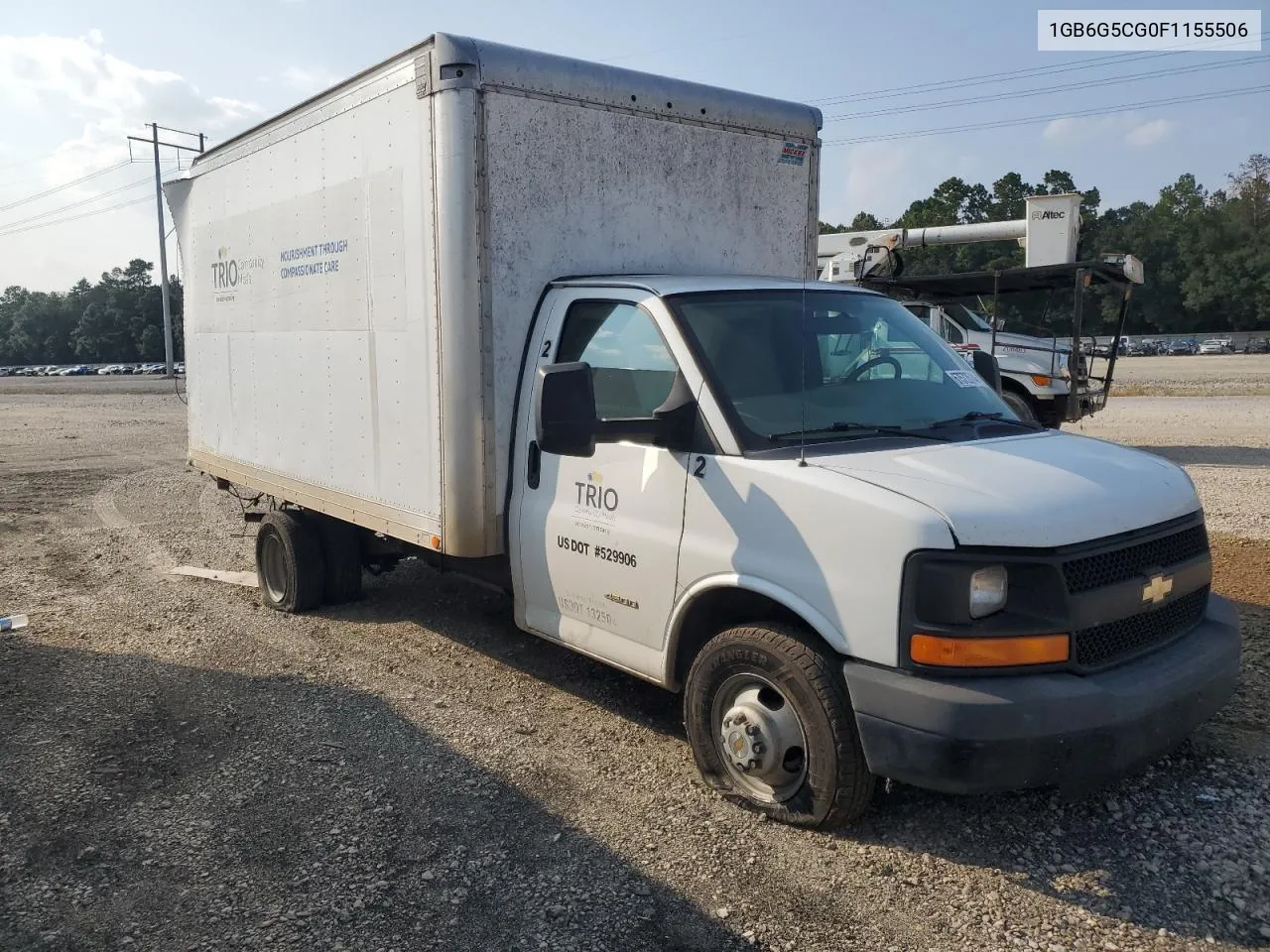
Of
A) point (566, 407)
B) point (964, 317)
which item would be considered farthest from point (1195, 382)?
point (566, 407)

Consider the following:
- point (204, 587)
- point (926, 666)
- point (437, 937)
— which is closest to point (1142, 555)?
point (926, 666)

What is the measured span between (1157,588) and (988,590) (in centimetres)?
81

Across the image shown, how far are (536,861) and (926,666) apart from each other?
61.7 inches

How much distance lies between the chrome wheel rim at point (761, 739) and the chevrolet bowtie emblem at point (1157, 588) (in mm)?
1320

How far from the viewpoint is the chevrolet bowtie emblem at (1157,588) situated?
11.9 ft

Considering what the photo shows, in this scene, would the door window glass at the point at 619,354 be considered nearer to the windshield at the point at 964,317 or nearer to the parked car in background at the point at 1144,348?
the windshield at the point at 964,317

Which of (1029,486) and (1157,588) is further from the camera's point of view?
(1157,588)

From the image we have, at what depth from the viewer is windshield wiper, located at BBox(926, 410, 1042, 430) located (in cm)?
426

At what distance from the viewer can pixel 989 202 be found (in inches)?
3314

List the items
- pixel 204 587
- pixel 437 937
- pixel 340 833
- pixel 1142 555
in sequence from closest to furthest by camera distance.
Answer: pixel 437 937 < pixel 1142 555 < pixel 340 833 < pixel 204 587

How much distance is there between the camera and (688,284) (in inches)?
183

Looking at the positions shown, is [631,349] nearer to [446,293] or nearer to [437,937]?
[446,293]

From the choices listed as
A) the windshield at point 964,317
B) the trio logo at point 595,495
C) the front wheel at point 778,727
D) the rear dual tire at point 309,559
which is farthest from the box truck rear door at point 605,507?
the windshield at point 964,317

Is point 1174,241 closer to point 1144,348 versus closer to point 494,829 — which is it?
point 1144,348
